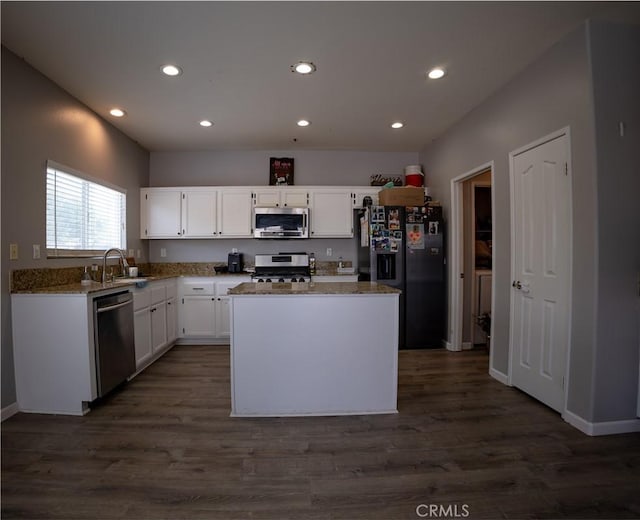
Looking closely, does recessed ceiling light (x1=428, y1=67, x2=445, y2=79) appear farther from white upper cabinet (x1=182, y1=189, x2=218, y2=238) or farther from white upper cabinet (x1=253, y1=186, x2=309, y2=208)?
white upper cabinet (x1=182, y1=189, x2=218, y2=238)

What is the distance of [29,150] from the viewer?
2.42 meters

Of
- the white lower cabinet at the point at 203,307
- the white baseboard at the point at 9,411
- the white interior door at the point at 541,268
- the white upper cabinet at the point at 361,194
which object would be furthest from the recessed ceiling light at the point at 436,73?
the white baseboard at the point at 9,411

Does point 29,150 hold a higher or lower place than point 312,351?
higher

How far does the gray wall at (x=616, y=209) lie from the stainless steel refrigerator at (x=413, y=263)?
1.89 m

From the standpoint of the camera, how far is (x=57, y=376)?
2303 mm

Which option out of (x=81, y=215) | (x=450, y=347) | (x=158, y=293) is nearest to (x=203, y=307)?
(x=158, y=293)

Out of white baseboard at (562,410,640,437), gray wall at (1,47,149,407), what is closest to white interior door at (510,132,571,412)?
white baseboard at (562,410,640,437)

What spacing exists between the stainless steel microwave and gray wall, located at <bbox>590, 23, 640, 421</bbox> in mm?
3015

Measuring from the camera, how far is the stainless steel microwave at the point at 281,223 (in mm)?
4168

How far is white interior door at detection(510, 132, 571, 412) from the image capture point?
86.9 inches

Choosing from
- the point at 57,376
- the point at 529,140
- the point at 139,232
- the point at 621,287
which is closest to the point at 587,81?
the point at 529,140

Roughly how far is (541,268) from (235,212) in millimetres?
3534

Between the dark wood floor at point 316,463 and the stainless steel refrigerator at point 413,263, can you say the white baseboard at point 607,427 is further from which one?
the stainless steel refrigerator at point 413,263

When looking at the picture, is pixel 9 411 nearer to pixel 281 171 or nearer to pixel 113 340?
pixel 113 340
